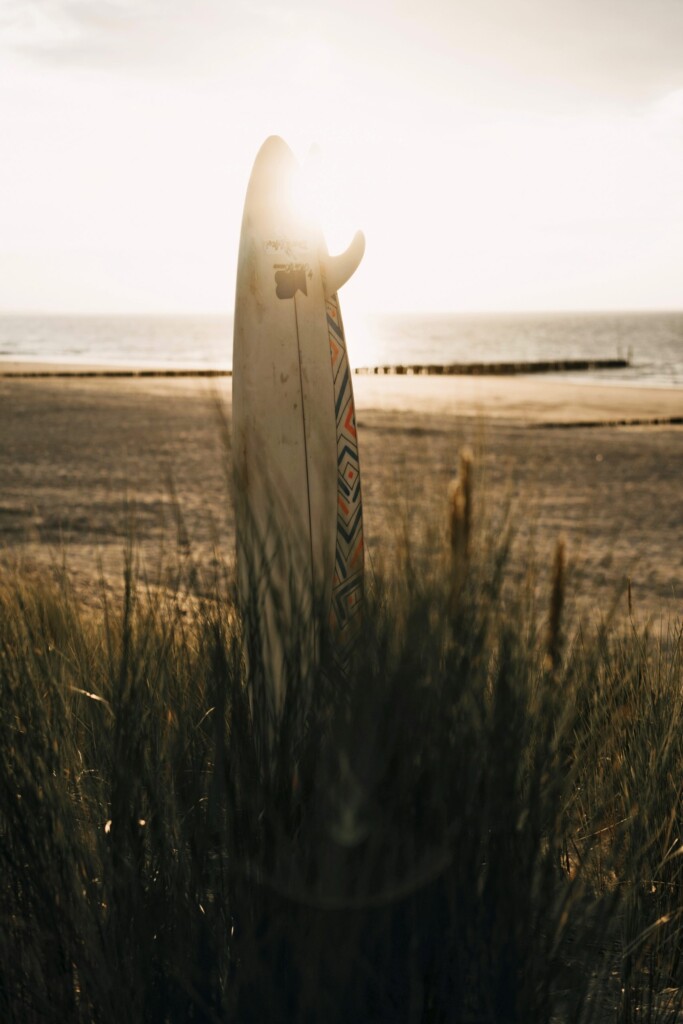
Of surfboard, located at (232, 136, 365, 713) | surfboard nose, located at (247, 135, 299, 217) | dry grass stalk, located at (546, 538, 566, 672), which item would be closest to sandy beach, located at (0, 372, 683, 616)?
A: dry grass stalk, located at (546, 538, 566, 672)

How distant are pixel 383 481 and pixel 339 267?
1.58m

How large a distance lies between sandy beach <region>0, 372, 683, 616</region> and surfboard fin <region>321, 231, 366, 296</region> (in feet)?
1.87

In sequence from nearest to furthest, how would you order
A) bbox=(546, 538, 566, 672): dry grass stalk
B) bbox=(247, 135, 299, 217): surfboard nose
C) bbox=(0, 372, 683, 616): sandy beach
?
1. bbox=(0, 372, 683, 616): sandy beach
2. bbox=(546, 538, 566, 672): dry grass stalk
3. bbox=(247, 135, 299, 217): surfboard nose

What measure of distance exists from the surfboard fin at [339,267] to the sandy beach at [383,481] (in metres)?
0.57

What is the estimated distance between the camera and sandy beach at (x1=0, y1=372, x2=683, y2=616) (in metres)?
1.94

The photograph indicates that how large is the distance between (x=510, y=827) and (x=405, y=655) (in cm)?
36

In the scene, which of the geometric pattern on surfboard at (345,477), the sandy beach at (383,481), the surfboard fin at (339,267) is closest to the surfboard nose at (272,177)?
the surfboard fin at (339,267)

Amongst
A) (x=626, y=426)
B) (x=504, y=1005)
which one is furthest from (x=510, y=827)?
(x=626, y=426)

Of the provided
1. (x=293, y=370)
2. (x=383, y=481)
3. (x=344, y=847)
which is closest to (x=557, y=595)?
(x=383, y=481)

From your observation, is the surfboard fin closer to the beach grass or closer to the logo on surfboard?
the logo on surfboard

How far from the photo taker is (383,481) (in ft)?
5.84

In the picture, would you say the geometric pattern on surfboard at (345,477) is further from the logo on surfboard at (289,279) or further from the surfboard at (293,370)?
the logo on surfboard at (289,279)

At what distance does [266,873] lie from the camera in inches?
66.2

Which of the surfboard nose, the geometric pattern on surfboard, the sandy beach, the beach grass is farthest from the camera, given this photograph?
the surfboard nose
